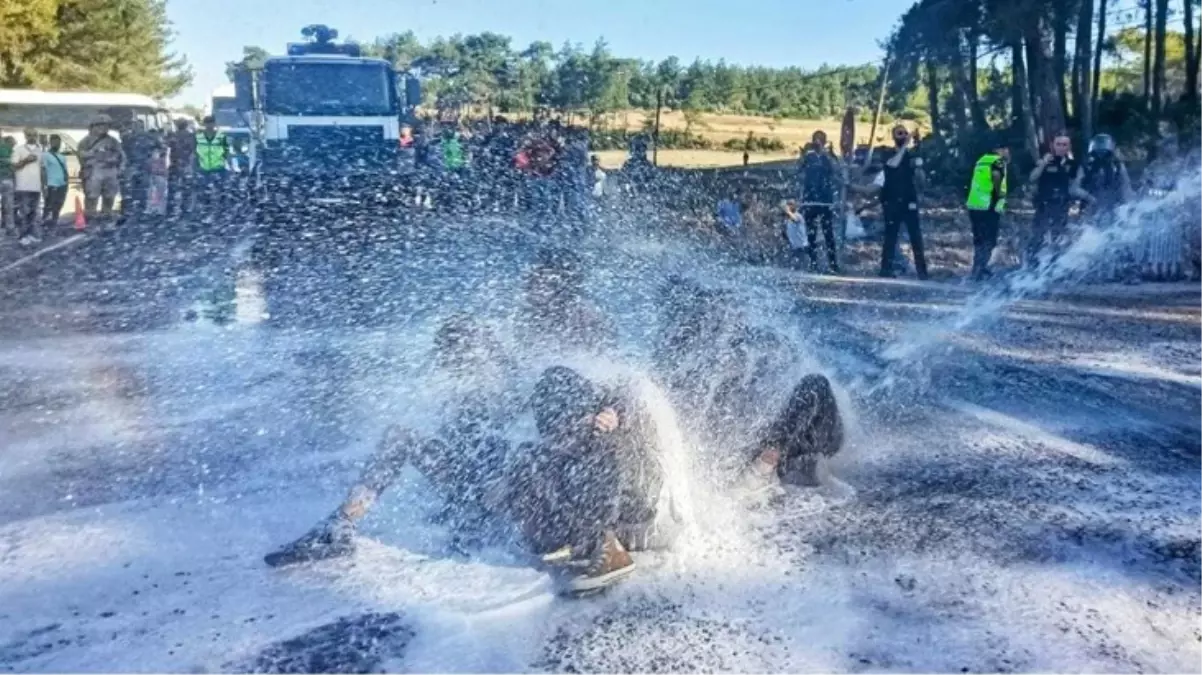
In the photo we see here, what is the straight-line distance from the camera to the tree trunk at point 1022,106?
20.3 meters

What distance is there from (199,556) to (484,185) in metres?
17.4

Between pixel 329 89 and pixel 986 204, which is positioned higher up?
pixel 329 89

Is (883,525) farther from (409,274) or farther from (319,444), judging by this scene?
(409,274)

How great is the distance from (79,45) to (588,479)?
48.5 m

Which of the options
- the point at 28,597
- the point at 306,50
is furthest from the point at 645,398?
the point at 306,50

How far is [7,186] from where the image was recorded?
15977mm

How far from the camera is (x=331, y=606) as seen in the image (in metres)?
3.75

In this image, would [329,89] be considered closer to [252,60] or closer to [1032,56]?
[252,60]

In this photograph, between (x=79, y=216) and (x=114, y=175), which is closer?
(x=79, y=216)

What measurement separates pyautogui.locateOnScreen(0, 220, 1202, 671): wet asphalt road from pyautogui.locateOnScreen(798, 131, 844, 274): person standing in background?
6.00 feet

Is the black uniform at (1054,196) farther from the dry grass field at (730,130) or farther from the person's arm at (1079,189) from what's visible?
the dry grass field at (730,130)

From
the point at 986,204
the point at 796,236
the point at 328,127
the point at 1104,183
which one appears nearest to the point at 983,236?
the point at 986,204

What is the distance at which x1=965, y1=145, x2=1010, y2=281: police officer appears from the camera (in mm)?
11594

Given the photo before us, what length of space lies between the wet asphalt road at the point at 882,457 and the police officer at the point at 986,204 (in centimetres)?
118
